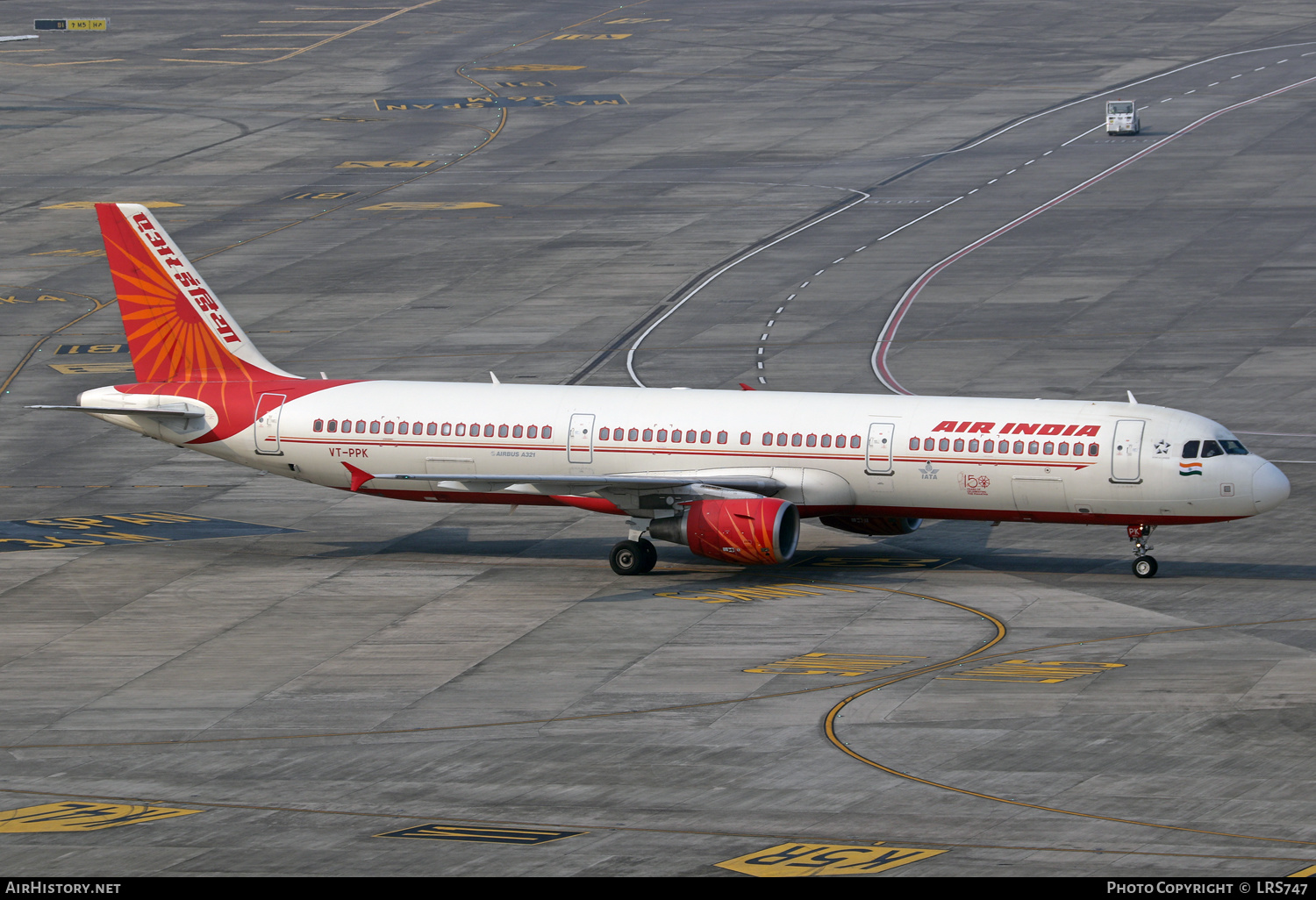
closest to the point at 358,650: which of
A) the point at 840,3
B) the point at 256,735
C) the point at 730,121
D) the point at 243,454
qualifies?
the point at 256,735

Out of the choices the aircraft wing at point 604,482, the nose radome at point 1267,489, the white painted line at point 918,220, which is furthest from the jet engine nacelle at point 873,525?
the white painted line at point 918,220

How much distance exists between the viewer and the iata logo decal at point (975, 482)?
51.4 meters

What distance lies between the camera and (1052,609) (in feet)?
158

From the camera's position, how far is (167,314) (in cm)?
5778

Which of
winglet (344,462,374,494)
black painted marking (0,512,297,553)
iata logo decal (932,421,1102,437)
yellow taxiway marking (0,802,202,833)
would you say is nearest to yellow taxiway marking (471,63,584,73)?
black painted marking (0,512,297,553)

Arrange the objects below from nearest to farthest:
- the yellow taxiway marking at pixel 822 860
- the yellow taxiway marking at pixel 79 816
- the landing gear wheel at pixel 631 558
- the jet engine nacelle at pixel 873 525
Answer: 1. the yellow taxiway marking at pixel 822 860
2. the yellow taxiway marking at pixel 79 816
3. the landing gear wheel at pixel 631 558
4. the jet engine nacelle at pixel 873 525

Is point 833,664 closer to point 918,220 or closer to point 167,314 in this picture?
point 167,314

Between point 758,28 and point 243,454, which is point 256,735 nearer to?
point 243,454

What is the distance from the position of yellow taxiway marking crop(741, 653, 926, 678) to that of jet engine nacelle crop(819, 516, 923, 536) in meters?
9.78

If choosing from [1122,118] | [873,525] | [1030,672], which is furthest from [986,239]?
[1030,672]

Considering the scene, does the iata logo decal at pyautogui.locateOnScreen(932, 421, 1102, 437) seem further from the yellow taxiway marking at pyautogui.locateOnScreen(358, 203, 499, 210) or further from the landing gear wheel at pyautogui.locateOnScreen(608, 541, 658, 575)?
the yellow taxiway marking at pyautogui.locateOnScreen(358, 203, 499, 210)

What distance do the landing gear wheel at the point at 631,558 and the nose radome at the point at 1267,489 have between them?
16185 millimetres

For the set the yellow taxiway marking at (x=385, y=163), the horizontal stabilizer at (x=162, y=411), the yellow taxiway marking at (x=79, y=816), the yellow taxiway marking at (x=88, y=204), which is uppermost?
the yellow taxiway marking at (x=385, y=163)

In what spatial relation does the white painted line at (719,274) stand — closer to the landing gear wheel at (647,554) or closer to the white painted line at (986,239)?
the white painted line at (986,239)
